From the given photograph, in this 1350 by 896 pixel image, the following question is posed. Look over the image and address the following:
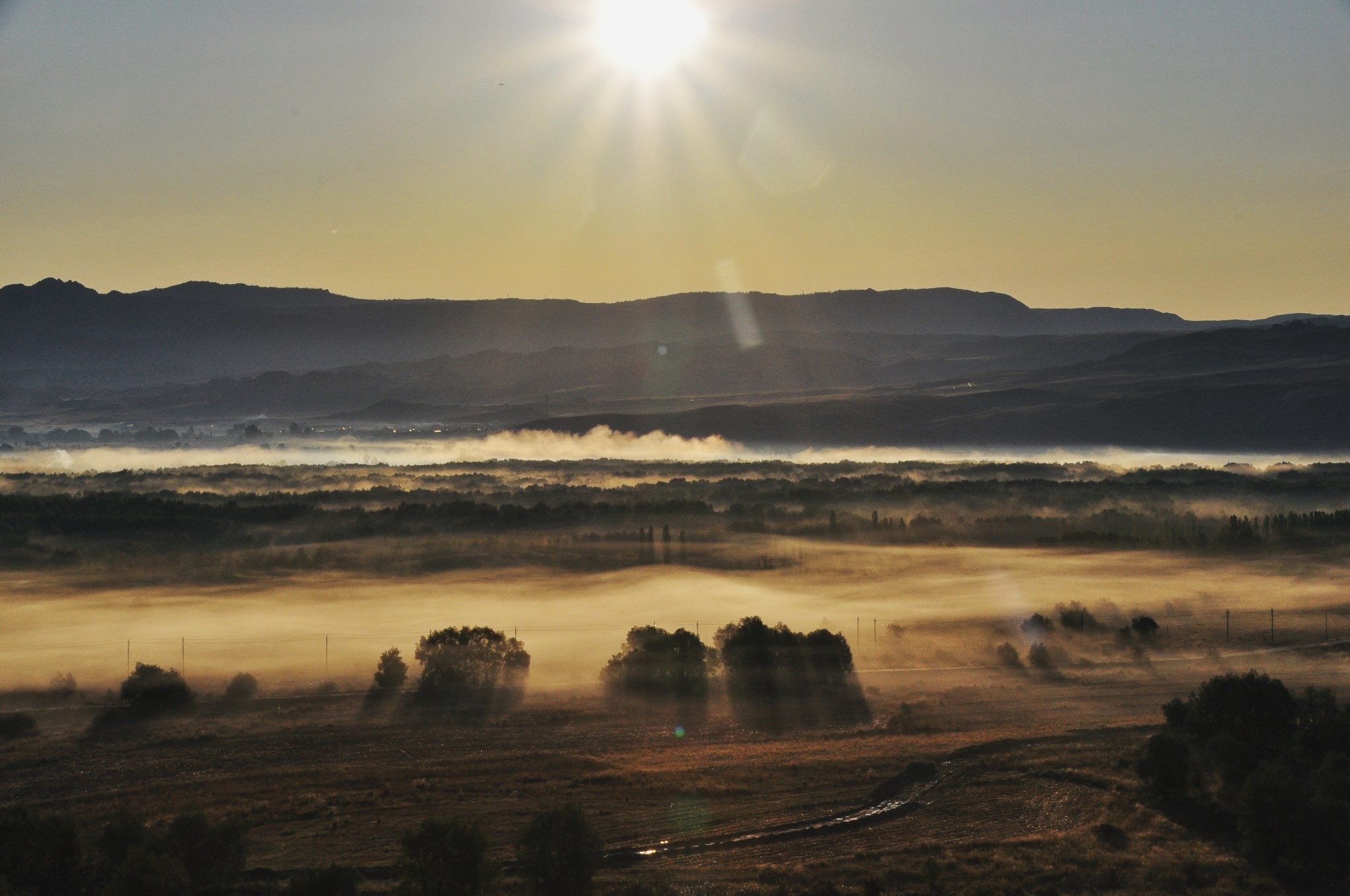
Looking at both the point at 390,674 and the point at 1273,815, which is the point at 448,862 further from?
the point at 390,674

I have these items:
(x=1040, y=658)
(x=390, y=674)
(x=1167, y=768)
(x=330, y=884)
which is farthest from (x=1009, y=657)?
(x=330, y=884)

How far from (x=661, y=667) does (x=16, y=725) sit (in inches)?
855

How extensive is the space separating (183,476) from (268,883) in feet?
507

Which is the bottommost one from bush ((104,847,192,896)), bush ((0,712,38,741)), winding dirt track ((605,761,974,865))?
winding dirt track ((605,761,974,865))

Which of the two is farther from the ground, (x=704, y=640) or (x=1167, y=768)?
(x=704, y=640)

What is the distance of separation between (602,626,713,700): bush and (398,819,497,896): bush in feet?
70.3

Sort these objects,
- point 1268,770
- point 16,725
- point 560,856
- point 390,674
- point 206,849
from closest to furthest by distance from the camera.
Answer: point 560,856, point 206,849, point 1268,770, point 16,725, point 390,674

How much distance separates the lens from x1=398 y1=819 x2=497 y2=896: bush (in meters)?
24.9

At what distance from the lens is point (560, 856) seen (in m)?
25.8

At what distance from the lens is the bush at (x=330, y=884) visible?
24.5m

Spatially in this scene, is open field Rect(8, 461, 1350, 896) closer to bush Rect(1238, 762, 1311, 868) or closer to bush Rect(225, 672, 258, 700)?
bush Rect(225, 672, 258, 700)

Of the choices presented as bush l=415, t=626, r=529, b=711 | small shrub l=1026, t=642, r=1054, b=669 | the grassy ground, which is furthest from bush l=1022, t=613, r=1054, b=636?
bush l=415, t=626, r=529, b=711

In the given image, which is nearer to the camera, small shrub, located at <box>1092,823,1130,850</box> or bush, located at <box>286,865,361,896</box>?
bush, located at <box>286,865,361,896</box>

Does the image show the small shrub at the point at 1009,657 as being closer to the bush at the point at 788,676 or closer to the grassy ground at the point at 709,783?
the grassy ground at the point at 709,783
